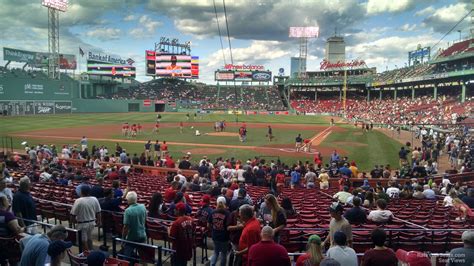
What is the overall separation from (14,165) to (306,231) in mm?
15850

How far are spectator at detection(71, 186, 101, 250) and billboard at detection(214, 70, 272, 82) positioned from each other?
106 m

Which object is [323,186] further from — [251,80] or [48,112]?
[251,80]

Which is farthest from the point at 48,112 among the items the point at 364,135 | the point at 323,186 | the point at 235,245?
the point at 235,245

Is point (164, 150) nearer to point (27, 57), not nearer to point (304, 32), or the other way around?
point (27, 57)

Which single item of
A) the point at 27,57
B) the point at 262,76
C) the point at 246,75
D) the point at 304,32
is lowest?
the point at 262,76

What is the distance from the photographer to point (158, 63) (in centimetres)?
10575

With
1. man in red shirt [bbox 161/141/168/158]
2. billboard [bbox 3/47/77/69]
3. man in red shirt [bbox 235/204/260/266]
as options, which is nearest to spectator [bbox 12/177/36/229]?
man in red shirt [bbox 235/204/260/266]

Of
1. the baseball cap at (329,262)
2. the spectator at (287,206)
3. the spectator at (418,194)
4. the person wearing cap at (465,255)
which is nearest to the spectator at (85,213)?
the spectator at (287,206)

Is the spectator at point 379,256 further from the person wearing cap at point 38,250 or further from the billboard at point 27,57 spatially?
the billboard at point 27,57

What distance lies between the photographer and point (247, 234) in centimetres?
574

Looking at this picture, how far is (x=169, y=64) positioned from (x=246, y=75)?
2381 cm

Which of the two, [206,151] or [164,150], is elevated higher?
[164,150]

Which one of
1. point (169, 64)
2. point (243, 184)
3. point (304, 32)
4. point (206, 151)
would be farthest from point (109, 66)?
point (243, 184)

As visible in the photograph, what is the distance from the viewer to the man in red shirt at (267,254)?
469 centimetres
